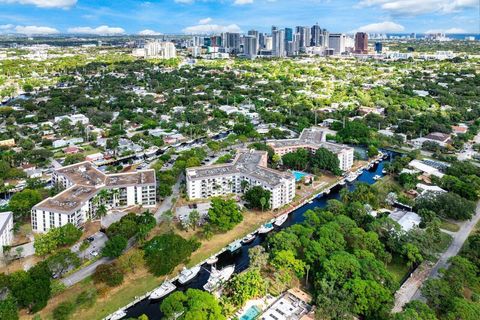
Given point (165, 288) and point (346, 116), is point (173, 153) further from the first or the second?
point (346, 116)

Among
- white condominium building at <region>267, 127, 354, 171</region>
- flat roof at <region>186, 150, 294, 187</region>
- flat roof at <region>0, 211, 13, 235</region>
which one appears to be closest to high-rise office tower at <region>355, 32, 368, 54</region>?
white condominium building at <region>267, 127, 354, 171</region>

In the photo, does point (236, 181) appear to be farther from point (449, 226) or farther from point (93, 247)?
point (449, 226)

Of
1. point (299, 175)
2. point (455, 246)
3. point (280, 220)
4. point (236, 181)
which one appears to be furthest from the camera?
point (299, 175)

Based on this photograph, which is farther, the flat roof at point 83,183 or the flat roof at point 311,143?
the flat roof at point 311,143

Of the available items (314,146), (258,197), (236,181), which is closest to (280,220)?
(258,197)

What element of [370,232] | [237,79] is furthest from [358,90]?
[370,232]

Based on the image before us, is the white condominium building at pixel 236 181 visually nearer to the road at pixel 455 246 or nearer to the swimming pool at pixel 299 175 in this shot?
the swimming pool at pixel 299 175

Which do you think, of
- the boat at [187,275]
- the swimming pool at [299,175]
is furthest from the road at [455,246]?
the swimming pool at [299,175]
